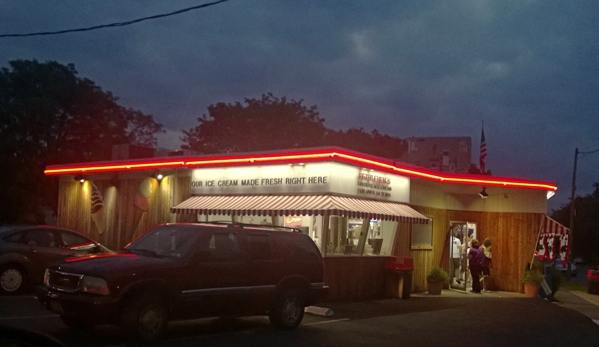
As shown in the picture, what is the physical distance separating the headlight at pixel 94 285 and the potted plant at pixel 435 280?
12.2 metres

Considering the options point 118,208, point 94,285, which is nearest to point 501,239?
point 118,208

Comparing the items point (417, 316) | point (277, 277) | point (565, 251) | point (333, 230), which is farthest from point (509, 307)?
point (277, 277)

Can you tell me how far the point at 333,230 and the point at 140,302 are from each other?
856 cm

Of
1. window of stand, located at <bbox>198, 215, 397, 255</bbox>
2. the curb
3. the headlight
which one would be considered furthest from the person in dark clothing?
the headlight

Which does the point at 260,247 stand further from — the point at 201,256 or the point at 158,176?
the point at 158,176

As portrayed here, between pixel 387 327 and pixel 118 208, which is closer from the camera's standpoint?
pixel 387 327

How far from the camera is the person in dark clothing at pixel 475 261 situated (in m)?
20.0

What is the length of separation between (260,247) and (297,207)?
14.5ft

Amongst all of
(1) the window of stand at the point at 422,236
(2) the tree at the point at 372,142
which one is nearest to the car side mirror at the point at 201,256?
(1) the window of stand at the point at 422,236

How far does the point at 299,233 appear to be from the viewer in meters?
12.0

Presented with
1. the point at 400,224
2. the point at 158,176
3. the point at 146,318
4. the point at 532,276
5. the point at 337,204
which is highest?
the point at 158,176

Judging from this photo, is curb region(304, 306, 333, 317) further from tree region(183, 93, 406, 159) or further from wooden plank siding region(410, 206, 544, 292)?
tree region(183, 93, 406, 159)

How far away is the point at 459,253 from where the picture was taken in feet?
70.0

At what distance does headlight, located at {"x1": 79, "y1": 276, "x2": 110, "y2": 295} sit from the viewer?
8.84 m
